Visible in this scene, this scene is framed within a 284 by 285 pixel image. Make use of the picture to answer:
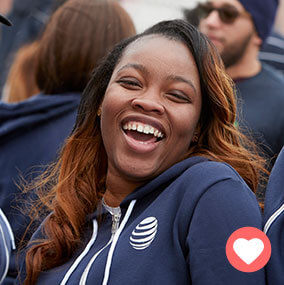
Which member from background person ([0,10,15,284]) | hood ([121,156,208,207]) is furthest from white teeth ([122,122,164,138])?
background person ([0,10,15,284])

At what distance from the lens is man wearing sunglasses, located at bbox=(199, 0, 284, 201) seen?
11.7 ft

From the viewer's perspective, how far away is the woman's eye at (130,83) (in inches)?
78.3

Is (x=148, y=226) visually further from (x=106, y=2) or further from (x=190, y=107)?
(x=106, y=2)

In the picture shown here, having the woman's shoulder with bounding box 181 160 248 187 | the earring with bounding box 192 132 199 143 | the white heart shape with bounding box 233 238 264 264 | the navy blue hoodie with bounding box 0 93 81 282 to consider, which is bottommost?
the navy blue hoodie with bounding box 0 93 81 282

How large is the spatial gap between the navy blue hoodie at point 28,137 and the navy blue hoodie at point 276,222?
1.20 meters

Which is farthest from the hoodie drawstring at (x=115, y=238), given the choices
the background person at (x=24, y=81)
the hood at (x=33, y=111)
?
the background person at (x=24, y=81)

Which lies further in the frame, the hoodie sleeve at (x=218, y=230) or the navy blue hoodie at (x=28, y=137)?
the navy blue hoodie at (x=28, y=137)

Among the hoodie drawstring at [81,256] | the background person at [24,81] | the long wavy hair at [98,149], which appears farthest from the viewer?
the background person at [24,81]

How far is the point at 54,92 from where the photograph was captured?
312 cm

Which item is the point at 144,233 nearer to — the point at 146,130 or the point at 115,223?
the point at 115,223

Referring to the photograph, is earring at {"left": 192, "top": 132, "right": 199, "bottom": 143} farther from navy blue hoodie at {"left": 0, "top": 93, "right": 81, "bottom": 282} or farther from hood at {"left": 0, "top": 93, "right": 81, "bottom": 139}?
hood at {"left": 0, "top": 93, "right": 81, "bottom": 139}

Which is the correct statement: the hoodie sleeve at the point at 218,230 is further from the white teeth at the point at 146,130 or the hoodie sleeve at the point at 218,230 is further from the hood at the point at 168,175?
the white teeth at the point at 146,130

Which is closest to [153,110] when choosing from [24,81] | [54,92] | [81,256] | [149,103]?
[149,103]

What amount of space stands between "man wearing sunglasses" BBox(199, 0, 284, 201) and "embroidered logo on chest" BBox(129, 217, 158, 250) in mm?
1769
